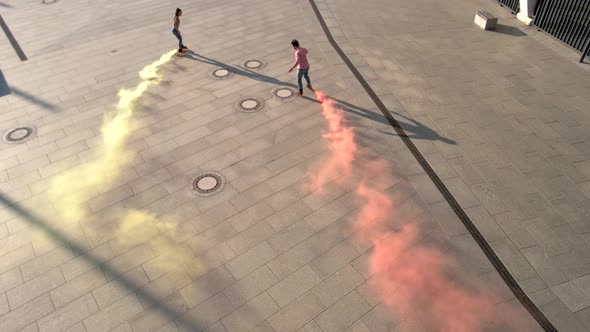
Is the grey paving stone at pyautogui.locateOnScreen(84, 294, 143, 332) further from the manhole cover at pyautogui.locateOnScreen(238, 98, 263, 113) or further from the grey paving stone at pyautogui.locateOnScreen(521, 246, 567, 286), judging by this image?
the grey paving stone at pyautogui.locateOnScreen(521, 246, 567, 286)

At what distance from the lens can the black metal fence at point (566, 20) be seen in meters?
14.0

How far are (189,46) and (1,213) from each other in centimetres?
971

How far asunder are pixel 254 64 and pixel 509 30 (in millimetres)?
11248

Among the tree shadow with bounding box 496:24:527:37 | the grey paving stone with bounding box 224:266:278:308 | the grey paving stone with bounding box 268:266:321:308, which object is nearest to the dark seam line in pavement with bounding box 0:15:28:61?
the grey paving stone with bounding box 224:266:278:308

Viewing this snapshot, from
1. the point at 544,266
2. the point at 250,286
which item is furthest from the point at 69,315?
the point at 544,266

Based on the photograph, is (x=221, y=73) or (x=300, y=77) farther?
(x=221, y=73)

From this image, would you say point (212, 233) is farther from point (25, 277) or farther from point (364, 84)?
point (364, 84)

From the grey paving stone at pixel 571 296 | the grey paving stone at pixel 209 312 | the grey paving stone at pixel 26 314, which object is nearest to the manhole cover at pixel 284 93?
the grey paving stone at pixel 209 312

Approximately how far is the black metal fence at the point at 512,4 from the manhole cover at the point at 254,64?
12252 millimetres

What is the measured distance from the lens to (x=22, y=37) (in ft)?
58.6

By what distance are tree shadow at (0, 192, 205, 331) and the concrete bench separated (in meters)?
16.4

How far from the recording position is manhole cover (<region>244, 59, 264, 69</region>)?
14.6 m

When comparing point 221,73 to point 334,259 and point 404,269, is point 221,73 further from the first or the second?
point 404,269

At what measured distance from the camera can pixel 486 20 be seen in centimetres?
1608
